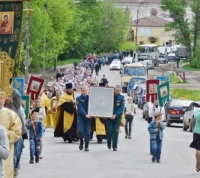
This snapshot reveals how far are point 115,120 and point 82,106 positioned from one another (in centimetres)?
90

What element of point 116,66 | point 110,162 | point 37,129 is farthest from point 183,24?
point 37,129

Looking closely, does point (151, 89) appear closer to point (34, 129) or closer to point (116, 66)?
point (34, 129)

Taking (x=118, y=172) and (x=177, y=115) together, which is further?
(x=177, y=115)

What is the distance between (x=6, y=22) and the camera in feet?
54.1

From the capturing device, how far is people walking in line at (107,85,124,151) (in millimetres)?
23541

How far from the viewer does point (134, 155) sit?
22781mm

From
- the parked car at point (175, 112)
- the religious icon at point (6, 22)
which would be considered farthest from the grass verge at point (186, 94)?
the religious icon at point (6, 22)

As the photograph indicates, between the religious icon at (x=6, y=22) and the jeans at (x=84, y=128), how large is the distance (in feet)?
23.4

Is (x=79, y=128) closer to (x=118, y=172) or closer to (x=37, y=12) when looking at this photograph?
(x=118, y=172)

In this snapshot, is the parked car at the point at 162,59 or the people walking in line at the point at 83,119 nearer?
the people walking in line at the point at 83,119

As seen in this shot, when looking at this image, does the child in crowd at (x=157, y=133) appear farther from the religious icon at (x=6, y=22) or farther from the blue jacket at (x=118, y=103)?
the religious icon at (x=6, y=22)

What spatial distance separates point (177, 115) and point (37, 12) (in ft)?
97.6

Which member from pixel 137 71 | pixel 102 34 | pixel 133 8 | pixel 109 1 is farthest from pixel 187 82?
pixel 133 8

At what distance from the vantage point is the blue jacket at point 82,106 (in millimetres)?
23386
